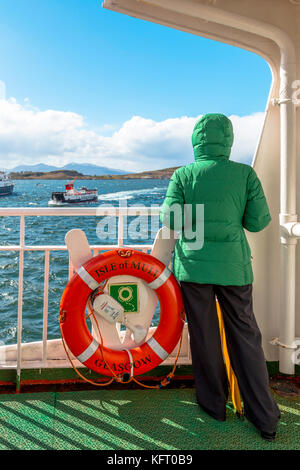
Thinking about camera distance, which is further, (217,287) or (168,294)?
(168,294)

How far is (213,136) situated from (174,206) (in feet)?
1.05

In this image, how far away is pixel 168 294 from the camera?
4.90 ft

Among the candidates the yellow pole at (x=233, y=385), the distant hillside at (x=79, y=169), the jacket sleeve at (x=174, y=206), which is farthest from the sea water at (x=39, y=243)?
the distant hillside at (x=79, y=169)

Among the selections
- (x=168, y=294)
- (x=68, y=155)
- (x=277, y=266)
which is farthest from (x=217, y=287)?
(x=68, y=155)

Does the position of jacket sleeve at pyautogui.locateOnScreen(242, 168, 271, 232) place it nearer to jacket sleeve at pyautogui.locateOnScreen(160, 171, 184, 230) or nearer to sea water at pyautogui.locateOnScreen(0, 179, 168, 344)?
jacket sleeve at pyautogui.locateOnScreen(160, 171, 184, 230)

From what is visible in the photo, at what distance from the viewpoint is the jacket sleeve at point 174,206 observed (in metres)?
1.33

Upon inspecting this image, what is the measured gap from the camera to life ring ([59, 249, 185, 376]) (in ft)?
4.76

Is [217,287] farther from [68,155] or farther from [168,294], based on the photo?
[68,155]

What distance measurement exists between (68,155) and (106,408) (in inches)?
2289

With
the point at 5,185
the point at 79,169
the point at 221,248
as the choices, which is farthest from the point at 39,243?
the point at 221,248

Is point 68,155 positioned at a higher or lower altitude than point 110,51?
lower

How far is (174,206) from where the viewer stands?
1329mm

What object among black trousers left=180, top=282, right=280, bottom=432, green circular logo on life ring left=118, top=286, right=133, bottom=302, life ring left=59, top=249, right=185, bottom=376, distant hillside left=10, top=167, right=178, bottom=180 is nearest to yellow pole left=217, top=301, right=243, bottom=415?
black trousers left=180, top=282, right=280, bottom=432

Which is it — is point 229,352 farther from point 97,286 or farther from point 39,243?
point 39,243
